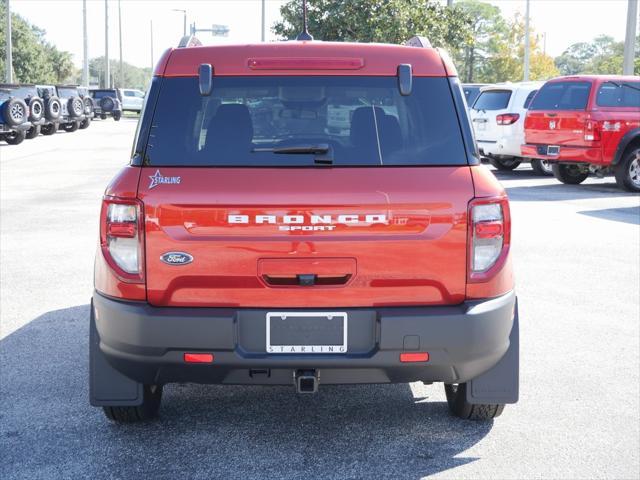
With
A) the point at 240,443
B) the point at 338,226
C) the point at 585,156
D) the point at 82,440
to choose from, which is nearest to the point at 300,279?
the point at 338,226

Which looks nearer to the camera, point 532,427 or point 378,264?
point 378,264

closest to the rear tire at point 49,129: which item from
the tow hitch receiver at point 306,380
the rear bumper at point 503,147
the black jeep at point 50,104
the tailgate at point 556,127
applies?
the black jeep at point 50,104

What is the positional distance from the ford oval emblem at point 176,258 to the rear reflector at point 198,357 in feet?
1.26

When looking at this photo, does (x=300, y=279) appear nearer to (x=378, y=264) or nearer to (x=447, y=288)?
(x=378, y=264)

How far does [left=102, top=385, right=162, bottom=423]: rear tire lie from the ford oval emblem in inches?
33.0

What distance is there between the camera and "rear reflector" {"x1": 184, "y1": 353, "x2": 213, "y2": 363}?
3.81 m

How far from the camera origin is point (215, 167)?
3.85m

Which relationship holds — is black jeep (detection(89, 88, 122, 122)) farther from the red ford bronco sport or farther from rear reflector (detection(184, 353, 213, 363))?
rear reflector (detection(184, 353, 213, 363))

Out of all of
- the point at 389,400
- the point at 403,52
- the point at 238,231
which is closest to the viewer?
the point at 238,231

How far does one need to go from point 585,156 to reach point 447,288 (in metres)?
13.1

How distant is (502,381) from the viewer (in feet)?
13.9

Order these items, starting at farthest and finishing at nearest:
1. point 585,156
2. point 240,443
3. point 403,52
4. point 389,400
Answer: point 585,156 → point 389,400 → point 240,443 → point 403,52

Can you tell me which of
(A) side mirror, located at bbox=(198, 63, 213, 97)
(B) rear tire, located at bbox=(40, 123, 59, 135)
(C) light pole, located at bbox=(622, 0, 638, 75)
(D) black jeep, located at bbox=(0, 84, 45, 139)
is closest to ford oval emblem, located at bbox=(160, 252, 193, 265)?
(A) side mirror, located at bbox=(198, 63, 213, 97)

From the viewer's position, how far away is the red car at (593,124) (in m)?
16.0
